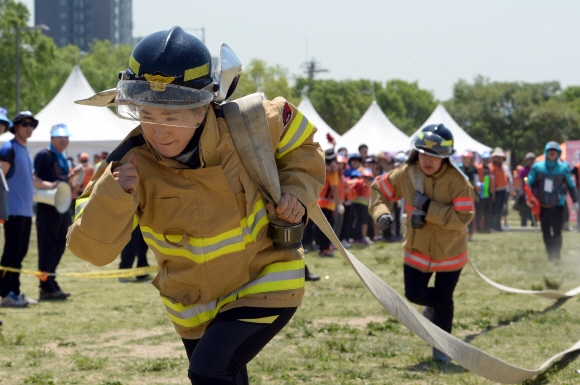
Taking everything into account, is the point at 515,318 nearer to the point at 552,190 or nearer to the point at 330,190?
the point at 552,190

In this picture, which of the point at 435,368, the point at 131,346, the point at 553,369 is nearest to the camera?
the point at 553,369

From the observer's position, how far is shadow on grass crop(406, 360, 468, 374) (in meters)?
6.39

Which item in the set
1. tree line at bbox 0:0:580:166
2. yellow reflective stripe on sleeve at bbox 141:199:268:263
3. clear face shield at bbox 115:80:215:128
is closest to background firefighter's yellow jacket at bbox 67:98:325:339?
yellow reflective stripe on sleeve at bbox 141:199:268:263

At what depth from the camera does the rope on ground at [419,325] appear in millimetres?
4156

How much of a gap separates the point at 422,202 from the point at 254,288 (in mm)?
3528

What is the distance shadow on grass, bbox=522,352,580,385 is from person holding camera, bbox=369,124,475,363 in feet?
3.13

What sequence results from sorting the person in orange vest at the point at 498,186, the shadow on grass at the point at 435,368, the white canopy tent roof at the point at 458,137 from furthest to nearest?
1. the white canopy tent roof at the point at 458,137
2. the person in orange vest at the point at 498,186
3. the shadow on grass at the point at 435,368

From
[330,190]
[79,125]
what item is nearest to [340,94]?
[79,125]

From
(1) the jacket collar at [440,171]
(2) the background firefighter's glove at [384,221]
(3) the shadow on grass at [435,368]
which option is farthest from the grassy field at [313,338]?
(1) the jacket collar at [440,171]

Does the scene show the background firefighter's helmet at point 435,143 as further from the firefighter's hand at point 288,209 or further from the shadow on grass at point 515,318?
the firefighter's hand at point 288,209

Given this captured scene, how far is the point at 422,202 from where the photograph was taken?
6.78 m

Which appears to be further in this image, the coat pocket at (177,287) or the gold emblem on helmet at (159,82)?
the coat pocket at (177,287)

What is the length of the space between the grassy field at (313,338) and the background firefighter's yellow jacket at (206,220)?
2649 millimetres

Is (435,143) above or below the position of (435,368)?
above
